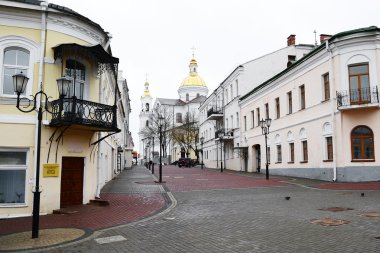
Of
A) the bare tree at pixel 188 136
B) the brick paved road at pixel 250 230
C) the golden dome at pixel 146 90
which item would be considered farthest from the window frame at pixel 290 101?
the golden dome at pixel 146 90

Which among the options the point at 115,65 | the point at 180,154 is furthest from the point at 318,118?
the point at 180,154

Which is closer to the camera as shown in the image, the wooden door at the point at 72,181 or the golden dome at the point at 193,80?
the wooden door at the point at 72,181

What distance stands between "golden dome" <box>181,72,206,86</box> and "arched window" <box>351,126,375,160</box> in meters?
77.0

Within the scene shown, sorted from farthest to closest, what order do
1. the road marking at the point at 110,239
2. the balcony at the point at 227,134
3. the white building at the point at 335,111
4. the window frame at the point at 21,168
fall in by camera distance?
the balcony at the point at 227,134 → the white building at the point at 335,111 → the window frame at the point at 21,168 → the road marking at the point at 110,239

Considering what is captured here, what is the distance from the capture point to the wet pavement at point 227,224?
7.71 metres

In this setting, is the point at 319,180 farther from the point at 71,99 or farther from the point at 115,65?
the point at 71,99

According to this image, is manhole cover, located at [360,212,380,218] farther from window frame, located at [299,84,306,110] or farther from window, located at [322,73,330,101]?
window frame, located at [299,84,306,110]

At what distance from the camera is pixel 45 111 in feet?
41.5

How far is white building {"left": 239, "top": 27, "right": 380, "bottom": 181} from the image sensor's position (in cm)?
2111

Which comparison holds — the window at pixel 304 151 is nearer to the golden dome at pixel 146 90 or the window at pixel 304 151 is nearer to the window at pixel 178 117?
the window at pixel 178 117

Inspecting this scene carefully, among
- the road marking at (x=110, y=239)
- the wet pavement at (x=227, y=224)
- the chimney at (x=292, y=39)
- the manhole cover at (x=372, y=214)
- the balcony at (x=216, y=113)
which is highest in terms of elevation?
the chimney at (x=292, y=39)

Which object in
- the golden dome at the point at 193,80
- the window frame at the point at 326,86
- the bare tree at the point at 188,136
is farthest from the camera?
the golden dome at the point at 193,80

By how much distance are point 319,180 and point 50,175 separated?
17.4m

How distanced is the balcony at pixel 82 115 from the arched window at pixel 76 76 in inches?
40.3
